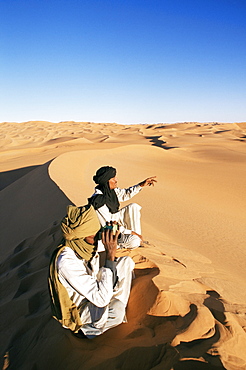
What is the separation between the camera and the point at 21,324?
9.49ft

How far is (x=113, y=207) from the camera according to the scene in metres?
4.06

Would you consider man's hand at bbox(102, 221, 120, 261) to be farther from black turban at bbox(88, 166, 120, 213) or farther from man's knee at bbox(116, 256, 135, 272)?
black turban at bbox(88, 166, 120, 213)

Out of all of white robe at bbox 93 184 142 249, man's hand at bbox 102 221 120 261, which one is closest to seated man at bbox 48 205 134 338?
man's hand at bbox 102 221 120 261

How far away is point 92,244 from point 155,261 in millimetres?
1421

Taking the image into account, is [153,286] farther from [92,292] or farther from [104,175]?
[104,175]

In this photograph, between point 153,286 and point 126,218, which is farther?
point 126,218

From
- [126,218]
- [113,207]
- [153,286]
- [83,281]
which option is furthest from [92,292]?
[126,218]

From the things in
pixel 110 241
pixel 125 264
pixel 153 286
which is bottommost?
pixel 153 286

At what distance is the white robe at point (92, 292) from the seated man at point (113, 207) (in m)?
1.18

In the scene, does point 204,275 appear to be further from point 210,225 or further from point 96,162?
point 96,162

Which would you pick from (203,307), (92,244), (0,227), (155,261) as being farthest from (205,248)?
(0,227)

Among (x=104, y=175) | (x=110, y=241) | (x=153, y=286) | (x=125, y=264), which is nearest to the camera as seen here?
(x=110, y=241)

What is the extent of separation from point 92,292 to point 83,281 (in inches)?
4.1

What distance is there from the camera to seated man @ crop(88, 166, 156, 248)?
3.78 meters
